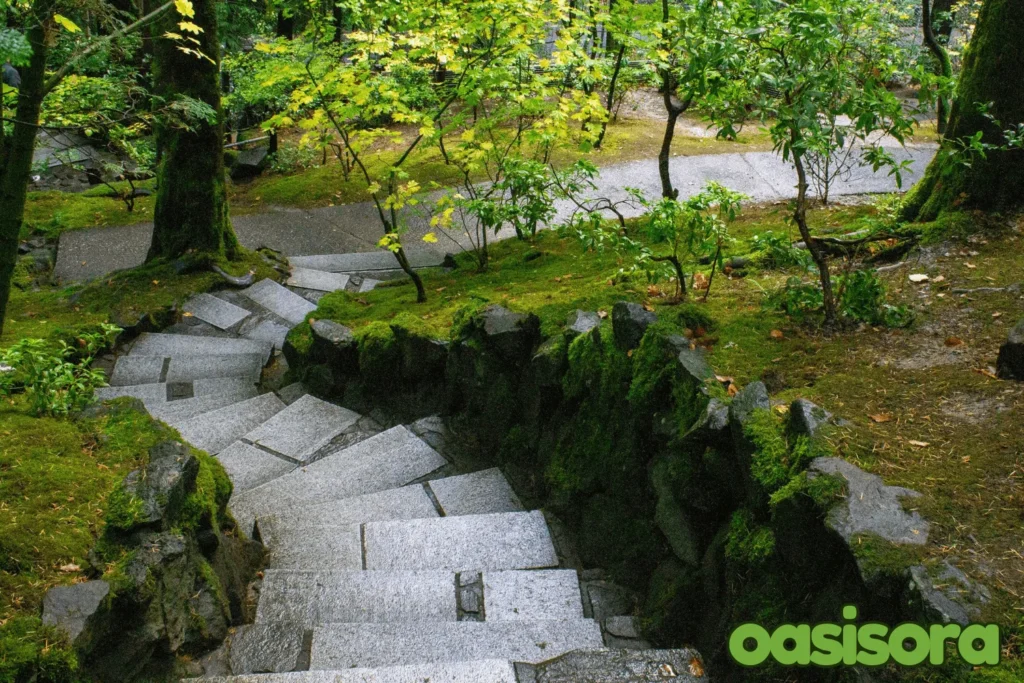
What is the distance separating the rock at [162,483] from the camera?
293cm

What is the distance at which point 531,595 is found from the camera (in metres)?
3.52

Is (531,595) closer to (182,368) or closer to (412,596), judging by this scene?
(412,596)

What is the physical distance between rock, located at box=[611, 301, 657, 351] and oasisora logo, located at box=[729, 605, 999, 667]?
63.9 inches

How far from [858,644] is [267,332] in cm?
611

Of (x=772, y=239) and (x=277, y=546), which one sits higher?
(x=772, y=239)

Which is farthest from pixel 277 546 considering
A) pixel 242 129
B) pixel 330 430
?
pixel 242 129

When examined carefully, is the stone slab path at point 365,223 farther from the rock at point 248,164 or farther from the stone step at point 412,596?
the stone step at point 412,596

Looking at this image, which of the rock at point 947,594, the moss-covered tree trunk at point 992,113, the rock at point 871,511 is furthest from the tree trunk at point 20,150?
the moss-covered tree trunk at point 992,113

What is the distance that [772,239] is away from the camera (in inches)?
151

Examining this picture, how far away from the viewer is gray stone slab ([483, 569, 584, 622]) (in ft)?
11.3

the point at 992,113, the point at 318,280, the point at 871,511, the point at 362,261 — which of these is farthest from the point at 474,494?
the point at 362,261

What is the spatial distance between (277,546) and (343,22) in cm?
1138

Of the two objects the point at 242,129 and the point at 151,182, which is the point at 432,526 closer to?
the point at 151,182

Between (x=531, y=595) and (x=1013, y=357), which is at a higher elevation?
(x=1013, y=357)
